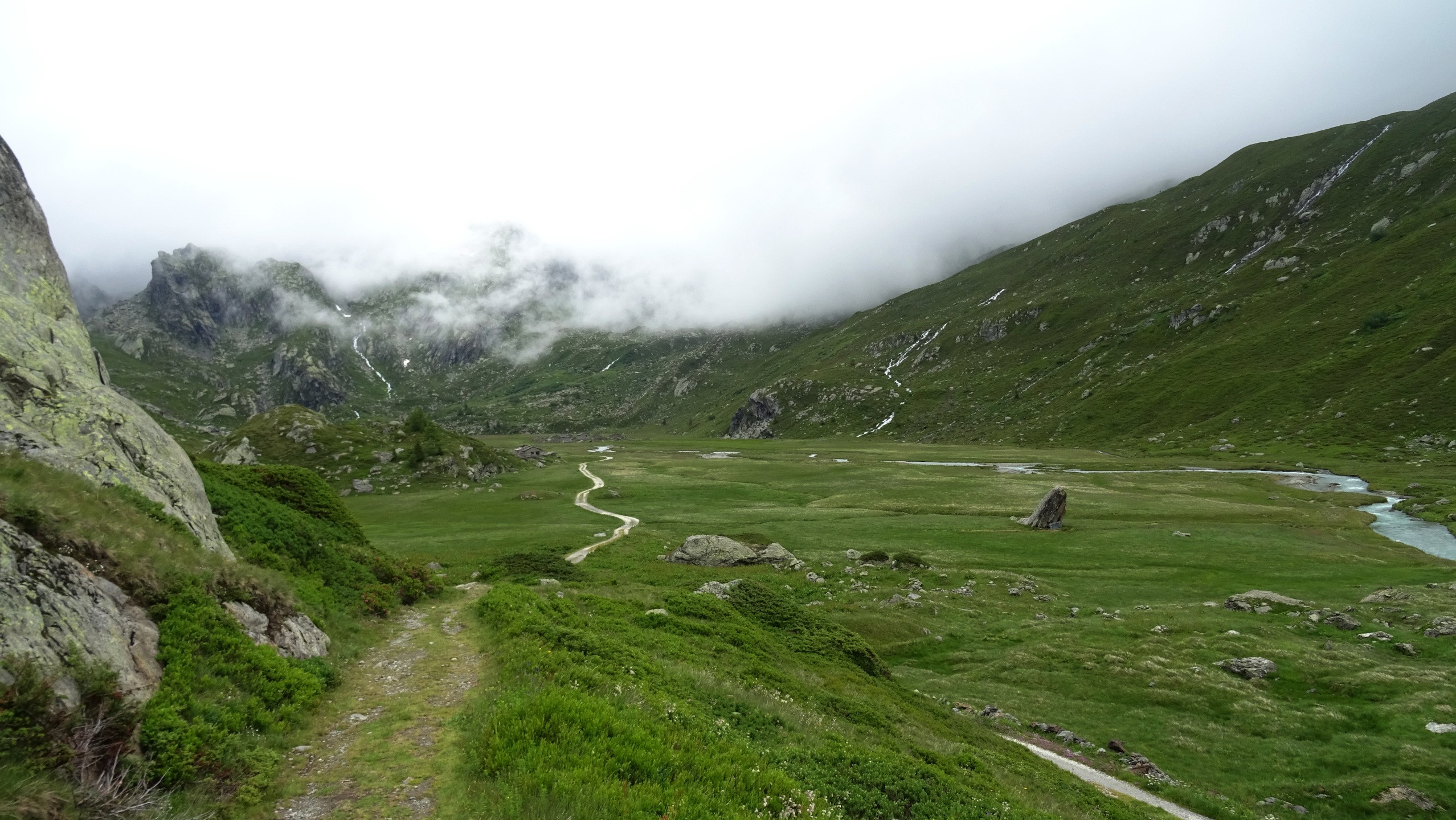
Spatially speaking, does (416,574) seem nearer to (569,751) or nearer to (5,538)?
(5,538)

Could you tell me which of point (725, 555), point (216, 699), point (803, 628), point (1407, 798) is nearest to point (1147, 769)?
point (1407, 798)

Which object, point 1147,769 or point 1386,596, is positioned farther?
point 1386,596

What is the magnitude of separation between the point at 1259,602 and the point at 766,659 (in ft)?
137

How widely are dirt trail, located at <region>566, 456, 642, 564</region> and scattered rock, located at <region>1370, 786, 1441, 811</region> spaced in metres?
44.7

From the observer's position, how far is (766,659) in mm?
25250

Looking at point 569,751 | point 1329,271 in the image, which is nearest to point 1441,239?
point 1329,271

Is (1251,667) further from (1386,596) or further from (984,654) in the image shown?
(1386,596)

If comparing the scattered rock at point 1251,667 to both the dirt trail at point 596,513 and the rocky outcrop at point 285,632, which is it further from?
the rocky outcrop at point 285,632

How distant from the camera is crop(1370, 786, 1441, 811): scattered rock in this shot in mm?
21156

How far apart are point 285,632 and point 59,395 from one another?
1051 cm

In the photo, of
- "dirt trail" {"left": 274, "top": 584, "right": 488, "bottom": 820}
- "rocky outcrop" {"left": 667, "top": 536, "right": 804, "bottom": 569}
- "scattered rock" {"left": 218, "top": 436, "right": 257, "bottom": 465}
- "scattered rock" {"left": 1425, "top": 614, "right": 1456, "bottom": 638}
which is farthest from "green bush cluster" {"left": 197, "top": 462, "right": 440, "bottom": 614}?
"scattered rock" {"left": 218, "top": 436, "right": 257, "bottom": 465}

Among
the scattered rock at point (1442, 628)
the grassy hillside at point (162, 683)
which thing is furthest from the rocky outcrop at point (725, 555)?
the scattered rock at point (1442, 628)

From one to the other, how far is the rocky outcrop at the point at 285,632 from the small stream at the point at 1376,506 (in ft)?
290

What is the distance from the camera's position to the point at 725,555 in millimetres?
53000
